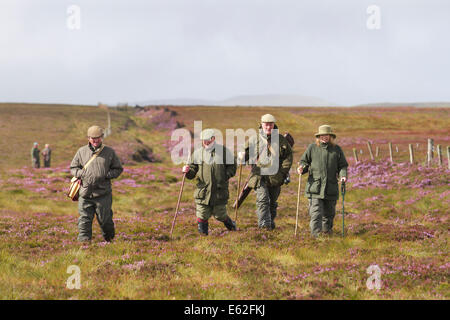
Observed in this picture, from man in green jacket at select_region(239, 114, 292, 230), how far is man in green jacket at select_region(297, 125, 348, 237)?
70 cm

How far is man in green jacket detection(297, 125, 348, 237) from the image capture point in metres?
10.8

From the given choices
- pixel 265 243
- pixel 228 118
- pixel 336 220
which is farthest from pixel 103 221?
pixel 228 118

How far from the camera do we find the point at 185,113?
92.7 m

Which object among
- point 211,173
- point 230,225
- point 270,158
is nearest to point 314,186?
point 270,158

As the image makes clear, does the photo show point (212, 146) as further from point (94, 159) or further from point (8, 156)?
point (8, 156)

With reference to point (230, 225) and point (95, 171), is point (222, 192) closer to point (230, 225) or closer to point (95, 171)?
point (230, 225)

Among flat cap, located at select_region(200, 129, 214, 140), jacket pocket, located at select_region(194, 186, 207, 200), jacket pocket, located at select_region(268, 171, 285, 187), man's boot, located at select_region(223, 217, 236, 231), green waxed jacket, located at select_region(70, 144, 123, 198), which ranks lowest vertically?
man's boot, located at select_region(223, 217, 236, 231)

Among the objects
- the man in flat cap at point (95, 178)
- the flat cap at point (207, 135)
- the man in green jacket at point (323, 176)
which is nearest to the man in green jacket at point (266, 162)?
the man in green jacket at point (323, 176)

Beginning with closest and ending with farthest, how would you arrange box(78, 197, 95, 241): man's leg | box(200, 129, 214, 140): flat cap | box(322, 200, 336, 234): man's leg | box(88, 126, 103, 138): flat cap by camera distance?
box(88, 126, 103, 138): flat cap
box(78, 197, 95, 241): man's leg
box(200, 129, 214, 140): flat cap
box(322, 200, 336, 234): man's leg

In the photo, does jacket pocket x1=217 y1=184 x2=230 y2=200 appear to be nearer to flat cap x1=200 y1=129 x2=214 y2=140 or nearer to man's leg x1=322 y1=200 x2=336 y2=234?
flat cap x1=200 y1=129 x2=214 y2=140

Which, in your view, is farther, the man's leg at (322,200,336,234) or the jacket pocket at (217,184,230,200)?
the man's leg at (322,200,336,234)

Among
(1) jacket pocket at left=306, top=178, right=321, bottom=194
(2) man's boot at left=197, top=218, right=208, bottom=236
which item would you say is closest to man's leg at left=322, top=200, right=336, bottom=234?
(1) jacket pocket at left=306, top=178, right=321, bottom=194

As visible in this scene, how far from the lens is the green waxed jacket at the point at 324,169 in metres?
10.8

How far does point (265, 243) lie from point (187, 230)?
2965mm
